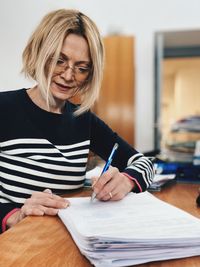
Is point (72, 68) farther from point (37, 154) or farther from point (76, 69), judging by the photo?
point (37, 154)

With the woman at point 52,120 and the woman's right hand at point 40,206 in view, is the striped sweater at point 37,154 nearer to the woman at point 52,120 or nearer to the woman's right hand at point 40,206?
the woman at point 52,120

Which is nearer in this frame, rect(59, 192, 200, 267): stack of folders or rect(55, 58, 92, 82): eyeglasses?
rect(59, 192, 200, 267): stack of folders

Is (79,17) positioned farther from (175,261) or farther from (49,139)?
(175,261)

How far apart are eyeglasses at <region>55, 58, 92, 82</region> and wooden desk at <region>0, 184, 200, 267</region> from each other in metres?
0.49

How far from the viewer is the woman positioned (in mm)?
1015

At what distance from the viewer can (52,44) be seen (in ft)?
3.44

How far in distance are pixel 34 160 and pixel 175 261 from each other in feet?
1.95

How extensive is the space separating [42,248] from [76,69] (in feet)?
2.13

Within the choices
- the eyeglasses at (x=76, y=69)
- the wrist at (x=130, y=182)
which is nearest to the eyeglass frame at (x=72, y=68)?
the eyeglasses at (x=76, y=69)

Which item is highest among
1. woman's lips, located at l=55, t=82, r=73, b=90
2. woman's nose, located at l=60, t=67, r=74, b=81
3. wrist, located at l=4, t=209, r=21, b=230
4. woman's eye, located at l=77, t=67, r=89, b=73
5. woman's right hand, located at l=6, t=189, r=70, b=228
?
woman's eye, located at l=77, t=67, r=89, b=73

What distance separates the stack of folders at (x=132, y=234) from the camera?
0.51 m

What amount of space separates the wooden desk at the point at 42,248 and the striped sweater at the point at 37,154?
28 cm

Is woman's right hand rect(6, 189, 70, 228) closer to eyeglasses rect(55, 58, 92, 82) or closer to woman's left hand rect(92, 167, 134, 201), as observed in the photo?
woman's left hand rect(92, 167, 134, 201)

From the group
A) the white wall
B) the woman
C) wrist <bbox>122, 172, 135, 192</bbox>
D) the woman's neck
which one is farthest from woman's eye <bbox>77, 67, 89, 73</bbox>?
the white wall
